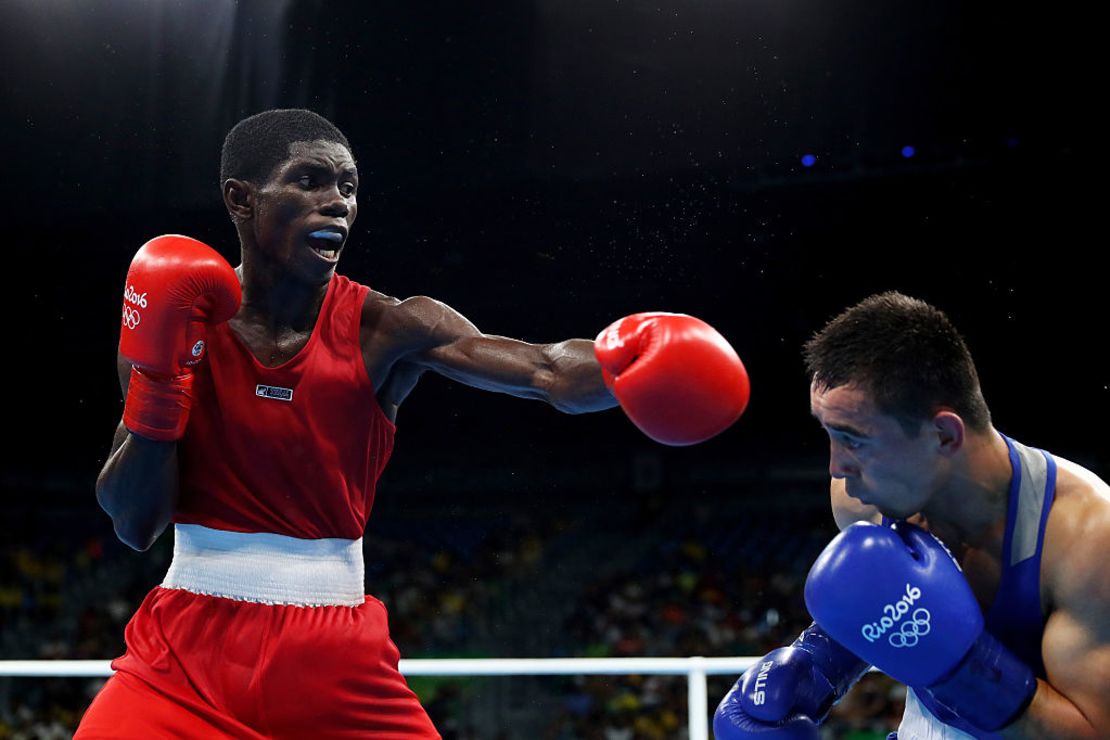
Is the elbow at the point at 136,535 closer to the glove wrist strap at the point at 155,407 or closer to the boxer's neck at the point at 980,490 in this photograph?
the glove wrist strap at the point at 155,407

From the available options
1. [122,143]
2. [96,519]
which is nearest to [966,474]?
[122,143]

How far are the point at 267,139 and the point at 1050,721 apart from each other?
1.83 meters

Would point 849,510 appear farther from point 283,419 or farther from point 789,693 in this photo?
point 283,419

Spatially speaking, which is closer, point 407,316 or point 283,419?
point 283,419

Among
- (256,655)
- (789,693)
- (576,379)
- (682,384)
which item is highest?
(682,384)

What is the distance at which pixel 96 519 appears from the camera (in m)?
12.8

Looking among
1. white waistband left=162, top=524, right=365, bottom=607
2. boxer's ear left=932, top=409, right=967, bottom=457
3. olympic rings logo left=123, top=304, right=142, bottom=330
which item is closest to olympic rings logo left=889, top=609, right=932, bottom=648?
boxer's ear left=932, top=409, right=967, bottom=457

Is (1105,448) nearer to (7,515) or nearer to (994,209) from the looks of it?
(994,209)

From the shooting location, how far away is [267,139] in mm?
2500

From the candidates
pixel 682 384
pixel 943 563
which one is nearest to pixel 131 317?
pixel 682 384

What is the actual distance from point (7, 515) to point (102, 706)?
12023mm

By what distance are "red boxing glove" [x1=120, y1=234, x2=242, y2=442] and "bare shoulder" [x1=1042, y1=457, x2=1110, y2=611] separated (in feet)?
5.05

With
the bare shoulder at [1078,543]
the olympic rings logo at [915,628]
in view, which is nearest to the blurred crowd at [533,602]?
the bare shoulder at [1078,543]

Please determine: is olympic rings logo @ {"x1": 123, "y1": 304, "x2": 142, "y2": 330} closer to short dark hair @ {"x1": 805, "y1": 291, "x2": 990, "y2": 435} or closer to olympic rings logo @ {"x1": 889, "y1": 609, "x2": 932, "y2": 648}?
short dark hair @ {"x1": 805, "y1": 291, "x2": 990, "y2": 435}
